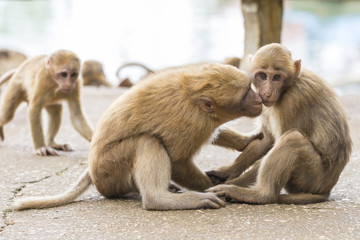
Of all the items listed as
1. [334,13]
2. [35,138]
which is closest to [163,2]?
[334,13]

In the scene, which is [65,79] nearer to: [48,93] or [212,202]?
[48,93]

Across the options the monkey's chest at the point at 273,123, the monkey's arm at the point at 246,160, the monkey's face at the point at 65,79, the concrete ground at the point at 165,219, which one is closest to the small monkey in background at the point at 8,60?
the monkey's face at the point at 65,79

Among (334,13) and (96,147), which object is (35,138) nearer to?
(96,147)

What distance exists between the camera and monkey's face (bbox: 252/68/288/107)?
4.14 m

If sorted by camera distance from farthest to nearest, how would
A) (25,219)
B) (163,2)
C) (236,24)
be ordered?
(163,2), (236,24), (25,219)

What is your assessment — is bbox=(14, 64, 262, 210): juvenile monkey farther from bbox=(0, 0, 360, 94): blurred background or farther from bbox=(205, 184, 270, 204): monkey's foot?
bbox=(0, 0, 360, 94): blurred background

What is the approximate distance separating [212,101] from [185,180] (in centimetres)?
69

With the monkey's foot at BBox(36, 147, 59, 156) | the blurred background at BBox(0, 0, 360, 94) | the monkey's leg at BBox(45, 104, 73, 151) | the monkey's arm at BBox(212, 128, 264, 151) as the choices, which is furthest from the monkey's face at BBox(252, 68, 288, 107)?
the blurred background at BBox(0, 0, 360, 94)

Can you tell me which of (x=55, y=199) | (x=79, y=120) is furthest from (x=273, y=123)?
(x=79, y=120)

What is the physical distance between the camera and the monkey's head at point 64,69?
21.9 ft

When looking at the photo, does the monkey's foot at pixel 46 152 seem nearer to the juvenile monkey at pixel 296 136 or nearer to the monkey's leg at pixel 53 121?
the monkey's leg at pixel 53 121

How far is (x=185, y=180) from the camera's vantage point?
14.1ft

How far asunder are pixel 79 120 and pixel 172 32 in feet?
77.6

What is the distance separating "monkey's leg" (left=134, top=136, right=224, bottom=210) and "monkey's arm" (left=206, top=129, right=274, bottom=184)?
69 centimetres
